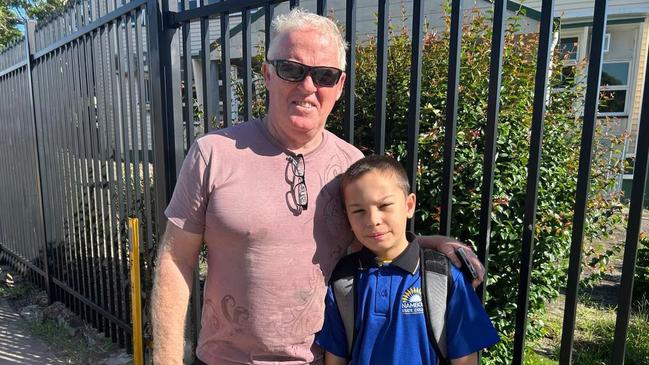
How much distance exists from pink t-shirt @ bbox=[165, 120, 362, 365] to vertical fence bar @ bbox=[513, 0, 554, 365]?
63 centimetres

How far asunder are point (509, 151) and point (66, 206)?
12.7ft

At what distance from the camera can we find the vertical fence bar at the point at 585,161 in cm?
149

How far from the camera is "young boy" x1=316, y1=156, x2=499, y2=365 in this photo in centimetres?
Result: 152

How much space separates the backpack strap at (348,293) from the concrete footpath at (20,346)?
10.7ft

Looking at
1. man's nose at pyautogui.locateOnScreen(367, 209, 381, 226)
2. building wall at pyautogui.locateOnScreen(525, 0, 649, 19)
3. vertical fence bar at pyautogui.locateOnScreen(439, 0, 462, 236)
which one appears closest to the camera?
man's nose at pyautogui.locateOnScreen(367, 209, 381, 226)

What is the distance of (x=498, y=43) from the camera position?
1.69 m

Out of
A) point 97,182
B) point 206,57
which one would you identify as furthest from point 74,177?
point 206,57

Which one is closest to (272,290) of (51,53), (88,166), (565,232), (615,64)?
(565,232)

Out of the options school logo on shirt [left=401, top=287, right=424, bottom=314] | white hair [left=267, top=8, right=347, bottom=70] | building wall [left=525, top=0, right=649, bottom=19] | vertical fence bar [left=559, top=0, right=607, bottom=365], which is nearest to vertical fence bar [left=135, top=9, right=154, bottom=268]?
white hair [left=267, top=8, right=347, bottom=70]

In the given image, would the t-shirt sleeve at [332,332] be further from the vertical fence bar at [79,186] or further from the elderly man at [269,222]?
the vertical fence bar at [79,186]

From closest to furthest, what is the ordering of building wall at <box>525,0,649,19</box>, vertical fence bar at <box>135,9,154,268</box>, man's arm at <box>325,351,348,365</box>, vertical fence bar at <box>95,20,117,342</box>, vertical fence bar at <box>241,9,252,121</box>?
man's arm at <box>325,351,348,365</box> < vertical fence bar at <box>241,9,252,121</box> < vertical fence bar at <box>135,9,154,268</box> < vertical fence bar at <box>95,20,117,342</box> < building wall at <box>525,0,649,19</box>

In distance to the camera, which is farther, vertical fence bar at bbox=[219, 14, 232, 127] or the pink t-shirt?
vertical fence bar at bbox=[219, 14, 232, 127]

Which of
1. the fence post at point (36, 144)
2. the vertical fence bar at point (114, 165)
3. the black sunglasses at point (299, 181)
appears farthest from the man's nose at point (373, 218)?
the fence post at point (36, 144)

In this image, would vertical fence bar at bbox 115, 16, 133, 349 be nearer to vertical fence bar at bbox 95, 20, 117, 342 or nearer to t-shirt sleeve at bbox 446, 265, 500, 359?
vertical fence bar at bbox 95, 20, 117, 342
